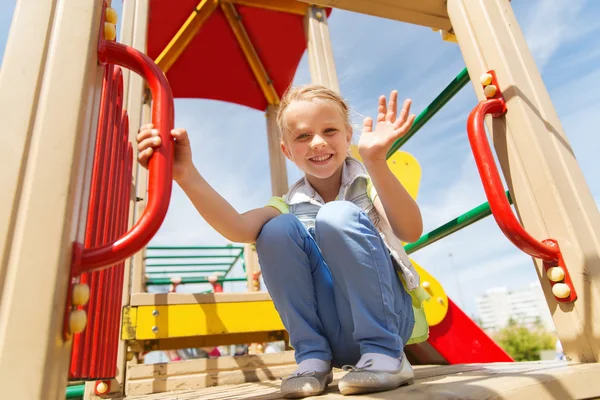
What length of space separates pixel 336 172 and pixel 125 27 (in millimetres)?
1265

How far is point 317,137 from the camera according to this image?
1058 millimetres

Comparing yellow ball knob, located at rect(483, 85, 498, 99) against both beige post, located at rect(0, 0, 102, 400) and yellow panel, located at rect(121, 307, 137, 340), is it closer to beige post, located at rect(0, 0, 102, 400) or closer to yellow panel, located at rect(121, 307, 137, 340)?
beige post, located at rect(0, 0, 102, 400)

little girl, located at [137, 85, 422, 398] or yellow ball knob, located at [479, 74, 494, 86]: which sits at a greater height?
yellow ball knob, located at [479, 74, 494, 86]

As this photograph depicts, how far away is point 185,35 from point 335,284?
2.34 metres

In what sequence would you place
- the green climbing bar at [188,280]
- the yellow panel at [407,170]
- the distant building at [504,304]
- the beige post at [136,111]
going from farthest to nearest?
the distant building at [504,304], the green climbing bar at [188,280], the yellow panel at [407,170], the beige post at [136,111]

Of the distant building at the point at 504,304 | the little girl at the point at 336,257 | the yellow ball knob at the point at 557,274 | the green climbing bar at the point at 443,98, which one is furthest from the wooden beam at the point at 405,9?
the distant building at the point at 504,304

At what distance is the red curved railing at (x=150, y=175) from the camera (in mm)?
538

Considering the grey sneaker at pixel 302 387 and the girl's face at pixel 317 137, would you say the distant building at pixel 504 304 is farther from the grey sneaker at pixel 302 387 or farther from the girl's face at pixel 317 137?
the grey sneaker at pixel 302 387

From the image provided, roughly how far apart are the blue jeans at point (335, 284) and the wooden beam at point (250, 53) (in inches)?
91.3

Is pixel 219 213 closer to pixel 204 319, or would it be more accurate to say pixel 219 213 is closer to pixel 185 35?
pixel 204 319

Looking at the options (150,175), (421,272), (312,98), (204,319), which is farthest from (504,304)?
(150,175)

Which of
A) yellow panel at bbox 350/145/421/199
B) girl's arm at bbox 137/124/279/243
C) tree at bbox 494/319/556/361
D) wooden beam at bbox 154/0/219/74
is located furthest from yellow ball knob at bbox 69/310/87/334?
tree at bbox 494/319/556/361

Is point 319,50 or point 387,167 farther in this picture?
point 319,50

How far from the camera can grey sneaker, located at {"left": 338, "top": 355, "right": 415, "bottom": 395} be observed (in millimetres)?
691
